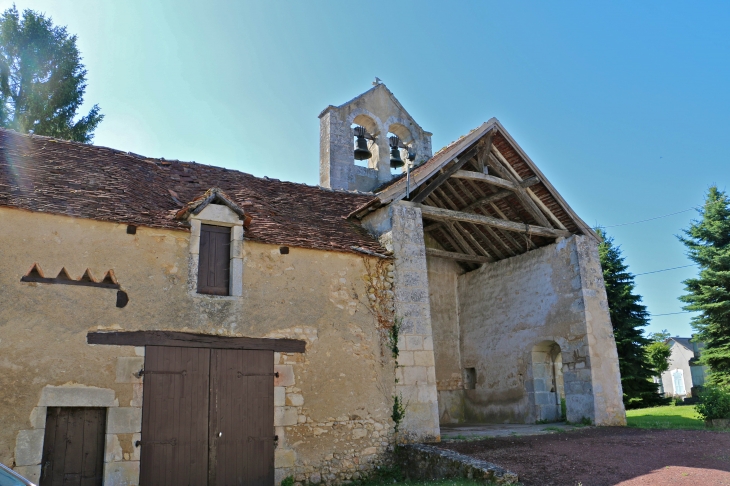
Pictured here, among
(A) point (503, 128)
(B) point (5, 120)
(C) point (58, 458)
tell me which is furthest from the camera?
(B) point (5, 120)

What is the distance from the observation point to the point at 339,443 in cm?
885

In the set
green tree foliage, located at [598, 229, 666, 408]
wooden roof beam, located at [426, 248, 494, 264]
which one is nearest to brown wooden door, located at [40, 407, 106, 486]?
wooden roof beam, located at [426, 248, 494, 264]

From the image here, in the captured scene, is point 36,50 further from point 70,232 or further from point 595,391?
point 595,391

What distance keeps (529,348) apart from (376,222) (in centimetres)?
482

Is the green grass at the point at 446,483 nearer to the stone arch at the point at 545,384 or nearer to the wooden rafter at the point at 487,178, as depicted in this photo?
the stone arch at the point at 545,384

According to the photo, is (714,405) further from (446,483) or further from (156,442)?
(156,442)

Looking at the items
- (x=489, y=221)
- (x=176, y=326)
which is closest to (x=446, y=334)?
(x=489, y=221)

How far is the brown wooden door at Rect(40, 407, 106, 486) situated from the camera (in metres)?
7.05

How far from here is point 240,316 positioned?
28.2 ft

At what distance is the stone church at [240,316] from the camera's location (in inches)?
289

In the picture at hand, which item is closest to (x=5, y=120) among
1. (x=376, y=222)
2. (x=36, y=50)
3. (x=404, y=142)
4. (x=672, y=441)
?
(x=36, y=50)

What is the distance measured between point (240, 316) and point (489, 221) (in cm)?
586

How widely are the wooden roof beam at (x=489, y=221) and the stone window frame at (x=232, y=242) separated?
149 inches

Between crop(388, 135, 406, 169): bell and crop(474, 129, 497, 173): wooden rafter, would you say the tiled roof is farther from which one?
crop(388, 135, 406, 169): bell
